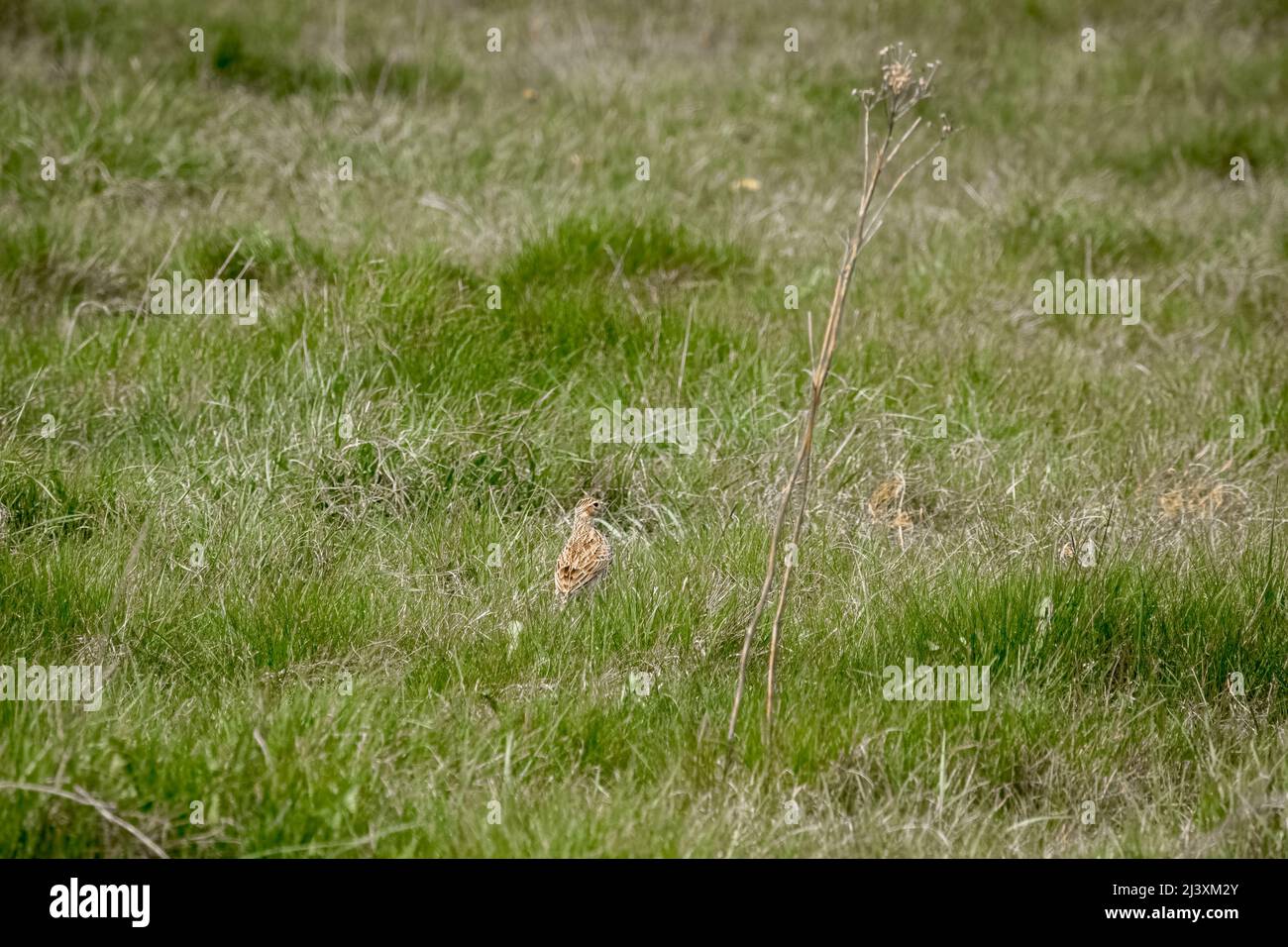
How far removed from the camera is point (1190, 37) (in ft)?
35.4

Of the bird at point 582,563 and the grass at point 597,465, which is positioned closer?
the grass at point 597,465

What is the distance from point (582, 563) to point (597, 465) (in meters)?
0.86

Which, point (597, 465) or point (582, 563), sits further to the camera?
point (597, 465)

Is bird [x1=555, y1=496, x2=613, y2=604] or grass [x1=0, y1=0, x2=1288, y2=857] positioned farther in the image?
bird [x1=555, y1=496, x2=613, y2=604]

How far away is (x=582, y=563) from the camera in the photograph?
3857 mm

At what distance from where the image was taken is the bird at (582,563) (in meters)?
3.82

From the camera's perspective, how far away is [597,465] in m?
4.67

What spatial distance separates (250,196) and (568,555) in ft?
12.7

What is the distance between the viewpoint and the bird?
382 cm

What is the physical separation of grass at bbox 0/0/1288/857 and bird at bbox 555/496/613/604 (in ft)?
0.21

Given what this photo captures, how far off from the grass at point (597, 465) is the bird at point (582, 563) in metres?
0.06

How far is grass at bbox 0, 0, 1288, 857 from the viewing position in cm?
303
